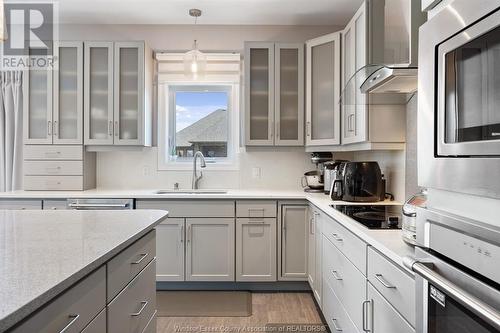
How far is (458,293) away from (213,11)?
3.17 meters

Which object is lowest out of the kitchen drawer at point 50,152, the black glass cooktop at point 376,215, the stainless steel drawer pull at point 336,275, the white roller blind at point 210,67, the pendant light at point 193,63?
the stainless steel drawer pull at point 336,275

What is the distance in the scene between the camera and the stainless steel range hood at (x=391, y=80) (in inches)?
62.9

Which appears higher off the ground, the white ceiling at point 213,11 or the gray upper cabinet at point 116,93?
the white ceiling at point 213,11

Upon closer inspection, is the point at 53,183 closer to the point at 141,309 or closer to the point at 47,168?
the point at 47,168

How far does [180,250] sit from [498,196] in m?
2.77

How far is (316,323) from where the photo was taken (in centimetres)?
263

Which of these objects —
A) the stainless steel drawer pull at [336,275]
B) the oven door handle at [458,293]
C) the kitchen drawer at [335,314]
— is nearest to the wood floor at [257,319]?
the kitchen drawer at [335,314]

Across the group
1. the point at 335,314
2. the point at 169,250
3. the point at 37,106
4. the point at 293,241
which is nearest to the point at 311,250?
the point at 293,241

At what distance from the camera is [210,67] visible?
369cm

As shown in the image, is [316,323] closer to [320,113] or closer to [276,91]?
[320,113]

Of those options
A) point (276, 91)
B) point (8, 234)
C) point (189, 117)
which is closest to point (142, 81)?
point (189, 117)

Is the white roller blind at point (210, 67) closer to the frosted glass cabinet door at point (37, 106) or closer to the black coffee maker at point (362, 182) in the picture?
the frosted glass cabinet door at point (37, 106)

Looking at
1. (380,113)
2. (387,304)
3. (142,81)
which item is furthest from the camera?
(142,81)

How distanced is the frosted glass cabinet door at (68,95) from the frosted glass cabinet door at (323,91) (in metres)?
2.10
